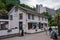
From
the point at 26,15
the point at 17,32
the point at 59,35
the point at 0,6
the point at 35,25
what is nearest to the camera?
the point at 59,35

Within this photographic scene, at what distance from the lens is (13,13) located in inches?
1537

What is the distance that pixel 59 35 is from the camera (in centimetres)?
2225

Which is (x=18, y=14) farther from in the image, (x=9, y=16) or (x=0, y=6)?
(x=0, y=6)

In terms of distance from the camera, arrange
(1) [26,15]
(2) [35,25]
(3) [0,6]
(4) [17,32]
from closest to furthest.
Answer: (4) [17,32]
(1) [26,15]
(2) [35,25]
(3) [0,6]

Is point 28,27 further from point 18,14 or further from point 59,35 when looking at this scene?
point 59,35

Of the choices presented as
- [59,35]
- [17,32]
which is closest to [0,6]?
[17,32]

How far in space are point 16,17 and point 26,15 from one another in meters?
3.05

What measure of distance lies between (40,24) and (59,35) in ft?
78.9

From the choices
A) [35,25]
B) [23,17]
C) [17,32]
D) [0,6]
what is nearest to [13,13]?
[23,17]

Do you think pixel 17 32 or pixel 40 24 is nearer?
pixel 17 32

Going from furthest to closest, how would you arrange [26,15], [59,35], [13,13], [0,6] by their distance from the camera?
[0,6] → [13,13] → [26,15] → [59,35]

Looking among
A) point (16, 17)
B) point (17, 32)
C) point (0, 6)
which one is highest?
point (0, 6)

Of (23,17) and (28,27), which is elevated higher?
(23,17)

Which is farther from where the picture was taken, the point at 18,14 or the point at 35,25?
the point at 35,25
